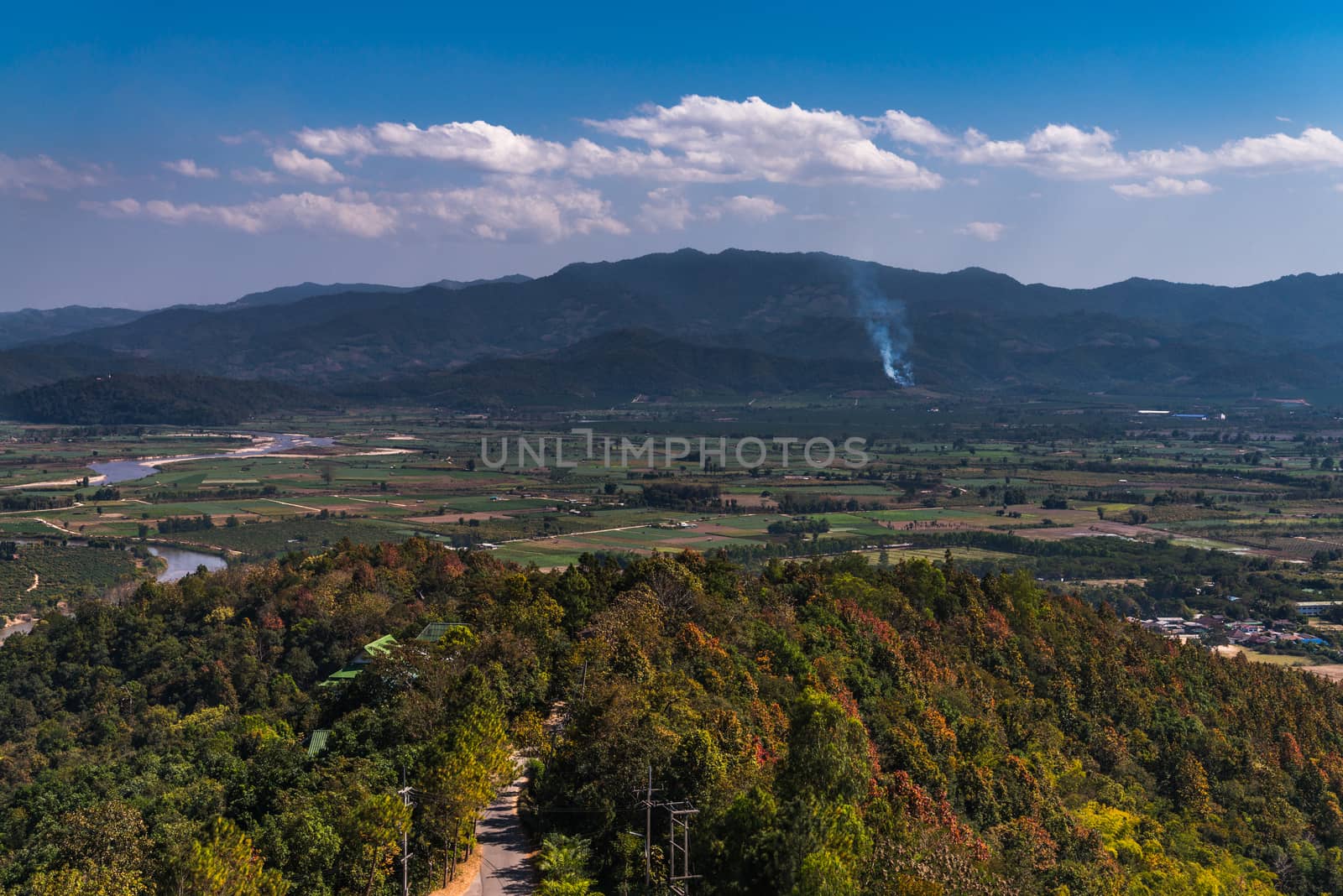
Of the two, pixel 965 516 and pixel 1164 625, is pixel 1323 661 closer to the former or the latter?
pixel 1164 625

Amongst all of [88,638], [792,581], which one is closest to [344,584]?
[88,638]

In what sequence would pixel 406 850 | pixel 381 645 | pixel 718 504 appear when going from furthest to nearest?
pixel 718 504 < pixel 381 645 < pixel 406 850

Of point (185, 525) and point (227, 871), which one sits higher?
point (227, 871)

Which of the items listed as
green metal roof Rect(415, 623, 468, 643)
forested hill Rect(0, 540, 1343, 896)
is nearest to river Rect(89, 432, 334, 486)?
forested hill Rect(0, 540, 1343, 896)

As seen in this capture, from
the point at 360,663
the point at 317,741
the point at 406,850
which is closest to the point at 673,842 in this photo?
the point at 406,850

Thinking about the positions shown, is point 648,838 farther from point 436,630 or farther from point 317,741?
point 436,630

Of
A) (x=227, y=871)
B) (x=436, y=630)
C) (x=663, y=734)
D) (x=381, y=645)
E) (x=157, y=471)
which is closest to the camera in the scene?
(x=227, y=871)

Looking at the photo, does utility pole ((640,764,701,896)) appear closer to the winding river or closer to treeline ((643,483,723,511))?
the winding river

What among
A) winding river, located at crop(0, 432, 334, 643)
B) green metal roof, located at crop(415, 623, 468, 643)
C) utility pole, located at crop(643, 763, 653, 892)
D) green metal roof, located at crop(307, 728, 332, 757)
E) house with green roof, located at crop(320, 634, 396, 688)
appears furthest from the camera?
winding river, located at crop(0, 432, 334, 643)
